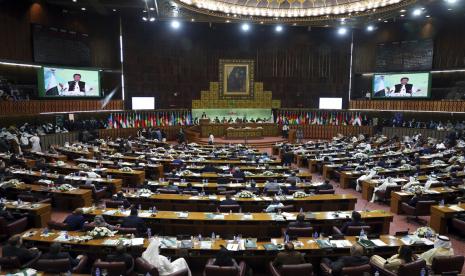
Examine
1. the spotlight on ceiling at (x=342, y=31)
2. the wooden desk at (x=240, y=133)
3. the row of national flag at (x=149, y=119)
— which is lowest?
the wooden desk at (x=240, y=133)

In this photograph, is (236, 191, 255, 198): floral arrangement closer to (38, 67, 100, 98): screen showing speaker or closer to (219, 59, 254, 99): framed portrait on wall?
(38, 67, 100, 98): screen showing speaker

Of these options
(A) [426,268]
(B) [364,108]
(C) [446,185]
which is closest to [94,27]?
(B) [364,108]

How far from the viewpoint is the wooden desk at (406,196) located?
12.2 m

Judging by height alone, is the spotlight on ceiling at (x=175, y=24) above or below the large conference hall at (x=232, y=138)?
above

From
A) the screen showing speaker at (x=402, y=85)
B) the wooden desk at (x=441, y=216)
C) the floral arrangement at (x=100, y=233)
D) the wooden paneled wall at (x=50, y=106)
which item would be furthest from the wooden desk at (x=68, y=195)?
the screen showing speaker at (x=402, y=85)

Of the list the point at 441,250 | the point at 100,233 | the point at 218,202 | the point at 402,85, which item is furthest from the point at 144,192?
the point at 402,85

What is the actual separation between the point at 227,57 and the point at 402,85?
53.9ft

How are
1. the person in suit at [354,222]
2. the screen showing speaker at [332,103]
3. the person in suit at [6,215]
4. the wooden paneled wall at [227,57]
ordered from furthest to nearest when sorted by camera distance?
the screen showing speaker at [332,103] → the wooden paneled wall at [227,57] → the person in suit at [6,215] → the person in suit at [354,222]

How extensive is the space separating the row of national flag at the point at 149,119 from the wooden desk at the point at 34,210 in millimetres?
19246

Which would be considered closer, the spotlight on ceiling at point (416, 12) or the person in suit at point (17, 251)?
the person in suit at point (17, 251)

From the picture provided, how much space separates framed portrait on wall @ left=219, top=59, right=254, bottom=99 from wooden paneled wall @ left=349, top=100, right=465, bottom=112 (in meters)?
10.4

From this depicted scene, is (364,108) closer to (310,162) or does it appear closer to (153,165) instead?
(310,162)

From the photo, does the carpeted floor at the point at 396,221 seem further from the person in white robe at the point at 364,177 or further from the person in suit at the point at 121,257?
the person in suit at the point at 121,257

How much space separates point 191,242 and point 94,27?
1084 inches
